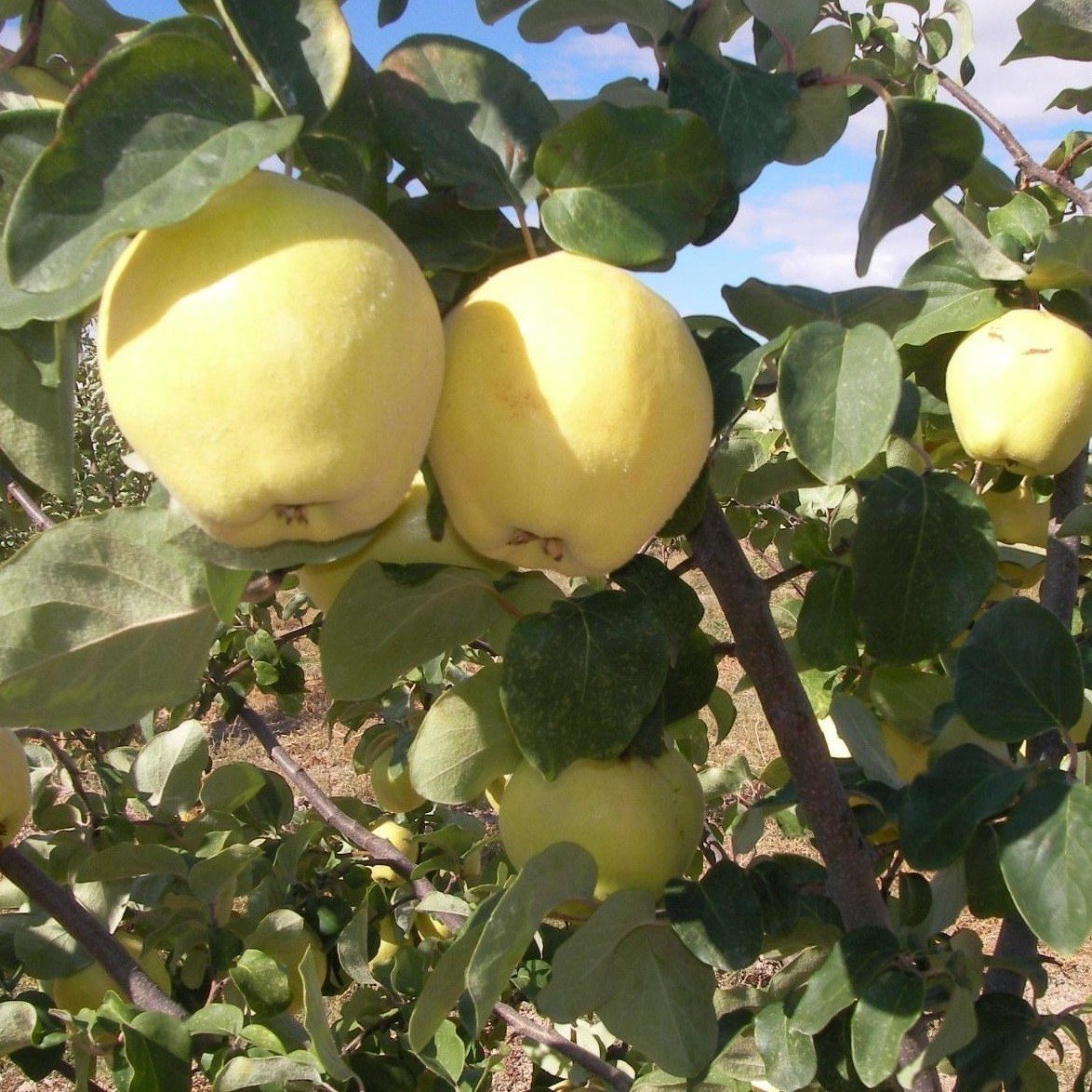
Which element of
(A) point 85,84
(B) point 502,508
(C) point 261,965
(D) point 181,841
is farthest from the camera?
(D) point 181,841

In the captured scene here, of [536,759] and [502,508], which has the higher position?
[502,508]

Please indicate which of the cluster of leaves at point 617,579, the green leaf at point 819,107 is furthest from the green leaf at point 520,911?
the green leaf at point 819,107

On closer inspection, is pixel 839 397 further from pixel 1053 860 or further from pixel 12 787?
pixel 12 787

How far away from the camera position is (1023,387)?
0.89 meters

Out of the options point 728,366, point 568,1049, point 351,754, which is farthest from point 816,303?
point 351,754

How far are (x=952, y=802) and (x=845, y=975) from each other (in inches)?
5.1

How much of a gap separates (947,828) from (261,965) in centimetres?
61

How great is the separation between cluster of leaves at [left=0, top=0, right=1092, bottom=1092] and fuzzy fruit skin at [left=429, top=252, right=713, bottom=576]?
57mm

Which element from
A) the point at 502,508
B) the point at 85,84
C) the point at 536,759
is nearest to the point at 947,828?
the point at 536,759

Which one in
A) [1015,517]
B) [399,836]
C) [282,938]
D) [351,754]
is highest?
[1015,517]

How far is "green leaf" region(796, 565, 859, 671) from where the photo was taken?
83cm

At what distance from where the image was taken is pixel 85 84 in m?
0.40

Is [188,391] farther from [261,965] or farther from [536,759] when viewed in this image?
[261,965]

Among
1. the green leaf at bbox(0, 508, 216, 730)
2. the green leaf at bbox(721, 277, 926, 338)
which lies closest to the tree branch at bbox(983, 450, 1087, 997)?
the green leaf at bbox(721, 277, 926, 338)
